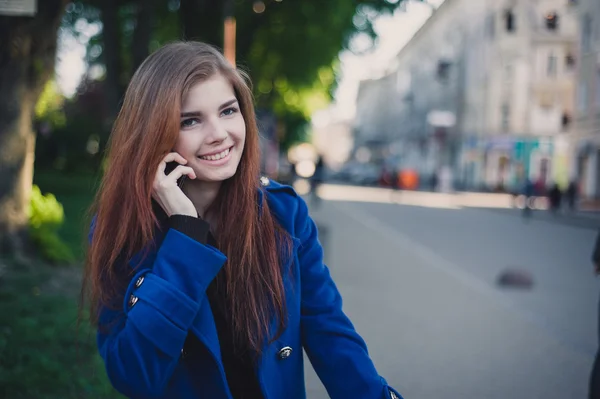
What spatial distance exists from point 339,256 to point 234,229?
11870mm

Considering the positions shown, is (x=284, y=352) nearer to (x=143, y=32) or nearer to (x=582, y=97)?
(x=143, y=32)

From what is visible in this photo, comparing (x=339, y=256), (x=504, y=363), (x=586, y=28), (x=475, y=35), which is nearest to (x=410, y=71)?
(x=475, y=35)

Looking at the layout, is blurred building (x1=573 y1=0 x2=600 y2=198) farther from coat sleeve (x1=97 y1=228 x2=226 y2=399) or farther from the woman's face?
coat sleeve (x1=97 y1=228 x2=226 y2=399)

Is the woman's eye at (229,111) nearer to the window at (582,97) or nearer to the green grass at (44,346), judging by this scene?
the green grass at (44,346)

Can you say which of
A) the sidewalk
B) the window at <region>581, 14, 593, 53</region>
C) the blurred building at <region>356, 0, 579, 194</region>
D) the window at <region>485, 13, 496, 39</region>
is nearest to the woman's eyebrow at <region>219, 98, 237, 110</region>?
the sidewalk

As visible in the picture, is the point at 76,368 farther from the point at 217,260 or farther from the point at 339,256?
the point at 339,256

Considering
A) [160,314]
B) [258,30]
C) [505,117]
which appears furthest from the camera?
[505,117]

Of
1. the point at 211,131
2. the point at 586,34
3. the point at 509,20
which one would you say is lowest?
the point at 211,131

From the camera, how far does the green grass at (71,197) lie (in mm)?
13712

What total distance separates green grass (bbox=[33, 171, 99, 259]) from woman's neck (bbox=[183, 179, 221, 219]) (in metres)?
0.48

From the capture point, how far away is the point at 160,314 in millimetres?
1815

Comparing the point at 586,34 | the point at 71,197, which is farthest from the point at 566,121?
the point at 71,197

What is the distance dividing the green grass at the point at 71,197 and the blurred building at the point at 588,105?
22002mm

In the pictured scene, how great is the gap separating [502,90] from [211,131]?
51987mm
